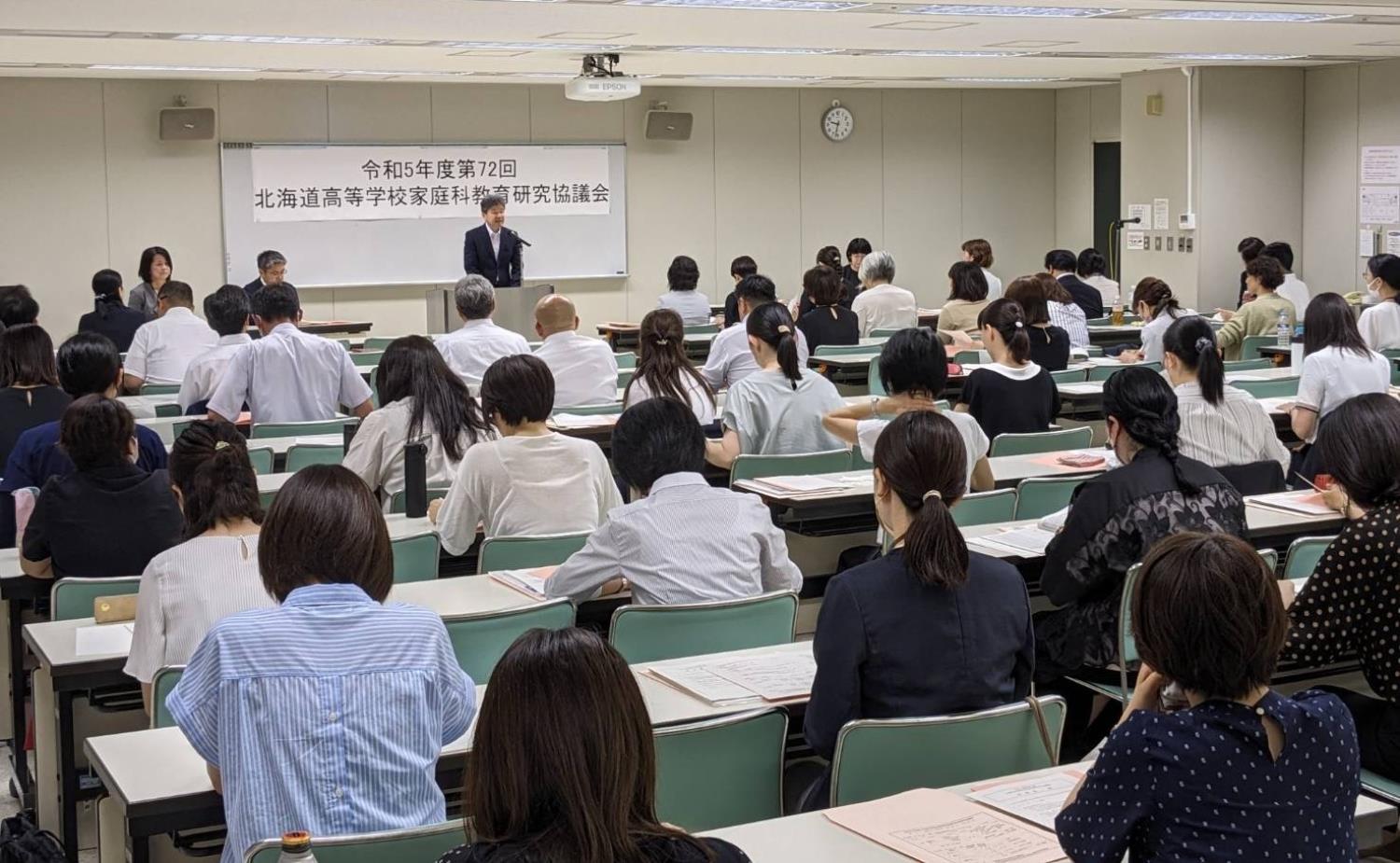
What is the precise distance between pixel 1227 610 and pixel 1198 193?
42.5ft

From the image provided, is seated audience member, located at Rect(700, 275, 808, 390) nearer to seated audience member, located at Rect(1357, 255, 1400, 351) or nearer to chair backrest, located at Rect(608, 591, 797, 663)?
seated audience member, located at Rect(1357, 255, 1400, 351)

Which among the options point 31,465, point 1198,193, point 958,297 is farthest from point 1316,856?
point 1198,193

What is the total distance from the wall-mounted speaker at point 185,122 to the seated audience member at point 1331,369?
379 inches

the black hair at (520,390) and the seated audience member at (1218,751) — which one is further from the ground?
the black hair at (520,390)

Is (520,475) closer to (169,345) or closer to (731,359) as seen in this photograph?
(731,359)

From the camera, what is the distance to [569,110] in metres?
15.3

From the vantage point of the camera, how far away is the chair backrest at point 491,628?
3676 millimetres

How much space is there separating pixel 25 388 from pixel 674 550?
133 inches

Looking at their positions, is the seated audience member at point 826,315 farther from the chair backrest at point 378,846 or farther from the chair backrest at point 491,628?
the chair backrest at point 378,846

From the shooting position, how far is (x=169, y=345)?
29.3 feet

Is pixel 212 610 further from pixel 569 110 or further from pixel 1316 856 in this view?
pixel 569 110

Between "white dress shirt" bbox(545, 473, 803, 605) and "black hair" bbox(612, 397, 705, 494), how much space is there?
0.03 metres

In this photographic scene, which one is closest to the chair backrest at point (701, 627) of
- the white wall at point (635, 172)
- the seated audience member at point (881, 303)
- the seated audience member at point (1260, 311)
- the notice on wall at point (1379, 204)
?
the seated audience member at point (1260, 311)

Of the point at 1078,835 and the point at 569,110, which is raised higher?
the point at 569,110
